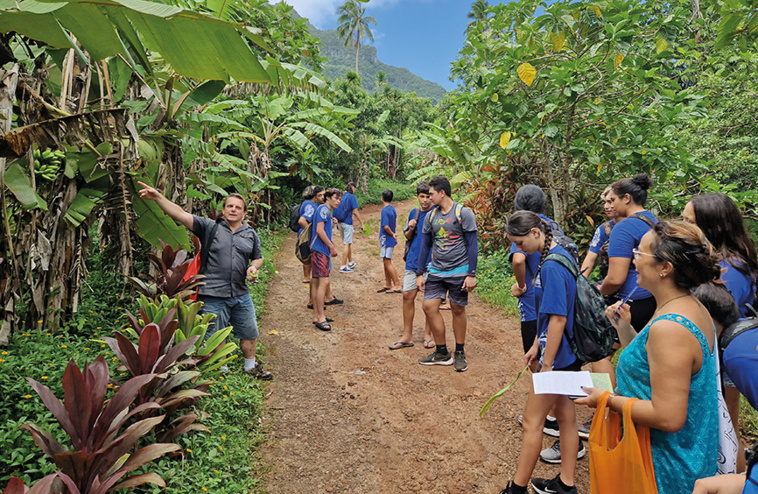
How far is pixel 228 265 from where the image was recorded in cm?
391

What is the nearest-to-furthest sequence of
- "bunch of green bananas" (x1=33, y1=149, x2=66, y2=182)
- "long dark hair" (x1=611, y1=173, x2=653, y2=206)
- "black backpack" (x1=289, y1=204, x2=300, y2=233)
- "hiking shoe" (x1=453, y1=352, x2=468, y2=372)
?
"long dark hair" (x1=611, y1=173, x2=653, y2=206)
"bunch of green bananas" (x1=33, y1=149, x2=66, y2=182)
"hiking shoe" (x1=453, y1=352, x2=468, y2=372)
"black backpack" (x1=289, y1=204, x2=300, y2=233)

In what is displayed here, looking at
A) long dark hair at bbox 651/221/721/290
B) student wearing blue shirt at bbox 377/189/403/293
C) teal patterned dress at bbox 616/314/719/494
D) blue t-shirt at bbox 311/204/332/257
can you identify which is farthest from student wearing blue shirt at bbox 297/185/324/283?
teal patterned dress at bbox 616/314/719/494

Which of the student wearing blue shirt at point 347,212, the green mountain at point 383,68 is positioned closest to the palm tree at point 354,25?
the student wearing blue shirt at point 347,212

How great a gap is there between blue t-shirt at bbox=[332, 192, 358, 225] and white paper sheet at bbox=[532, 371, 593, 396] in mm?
6324

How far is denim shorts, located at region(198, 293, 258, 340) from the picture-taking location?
→ 13.0 ft

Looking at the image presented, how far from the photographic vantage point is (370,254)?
1109 cm

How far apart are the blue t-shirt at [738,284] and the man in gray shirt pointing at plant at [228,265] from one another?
3.48 metres

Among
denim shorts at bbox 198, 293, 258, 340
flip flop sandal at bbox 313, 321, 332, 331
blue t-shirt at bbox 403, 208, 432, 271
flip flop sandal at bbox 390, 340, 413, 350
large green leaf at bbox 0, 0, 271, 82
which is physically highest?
large green leaf at bbox 0, 0, 271, 82

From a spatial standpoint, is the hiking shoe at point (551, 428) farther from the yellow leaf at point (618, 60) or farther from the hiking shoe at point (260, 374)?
the yellow leaf at point (618, 60)

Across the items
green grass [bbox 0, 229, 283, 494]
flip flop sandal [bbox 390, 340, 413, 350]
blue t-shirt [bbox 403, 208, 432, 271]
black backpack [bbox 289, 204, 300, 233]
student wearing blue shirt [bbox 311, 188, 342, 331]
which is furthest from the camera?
black backpack [bbox 289, 204, 300, 233]

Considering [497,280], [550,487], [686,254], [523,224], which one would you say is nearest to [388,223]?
[497,280]

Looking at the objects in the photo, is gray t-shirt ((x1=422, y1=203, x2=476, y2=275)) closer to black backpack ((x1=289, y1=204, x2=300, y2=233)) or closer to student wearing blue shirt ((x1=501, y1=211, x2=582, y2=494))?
student wearing blue shirt ((x1=501, y1=211, x2=582, y2=494))

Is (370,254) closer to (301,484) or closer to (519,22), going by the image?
(519,22)

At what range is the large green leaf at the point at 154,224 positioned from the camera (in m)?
3.67
